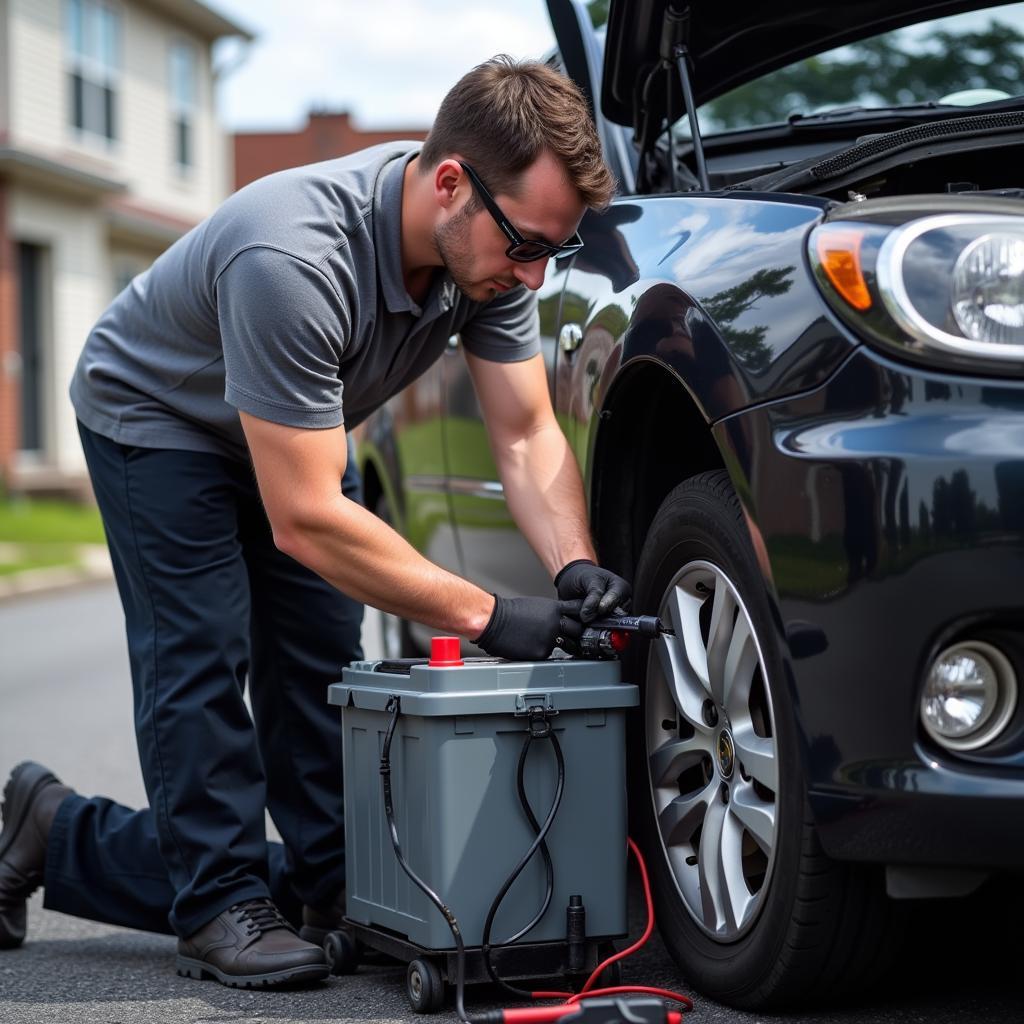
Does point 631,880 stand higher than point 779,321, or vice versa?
point 779,321

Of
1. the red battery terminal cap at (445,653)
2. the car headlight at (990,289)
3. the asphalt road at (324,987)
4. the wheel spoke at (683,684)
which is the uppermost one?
the car headlight at (990,289)

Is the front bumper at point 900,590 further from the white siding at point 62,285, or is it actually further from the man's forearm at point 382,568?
the white siding at point 62,285

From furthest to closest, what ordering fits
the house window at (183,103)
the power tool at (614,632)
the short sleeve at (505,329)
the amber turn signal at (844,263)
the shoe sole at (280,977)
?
the house window at (183,103)
the short sleeve at (505,329)
the shoe sole at (280,977)
the power tool at (614,632)
the amber turn signal at (844,263)

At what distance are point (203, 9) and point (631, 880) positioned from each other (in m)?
22.7

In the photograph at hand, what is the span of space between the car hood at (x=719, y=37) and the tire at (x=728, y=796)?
0.90 metres

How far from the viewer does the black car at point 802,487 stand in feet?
7.13

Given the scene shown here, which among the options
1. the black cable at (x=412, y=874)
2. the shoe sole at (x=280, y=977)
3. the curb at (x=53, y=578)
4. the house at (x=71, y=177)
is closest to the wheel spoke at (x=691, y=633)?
the black cable at (x=412, y=874)

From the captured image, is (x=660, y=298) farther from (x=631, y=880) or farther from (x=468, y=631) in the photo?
(x=631, y=880)

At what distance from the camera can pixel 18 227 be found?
788 inches

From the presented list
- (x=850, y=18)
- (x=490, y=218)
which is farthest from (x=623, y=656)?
(x=850, y=18)

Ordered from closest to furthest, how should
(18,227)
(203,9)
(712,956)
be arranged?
(712,956), (18,227), (203,9)

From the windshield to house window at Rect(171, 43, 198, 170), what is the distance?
72.3 feet

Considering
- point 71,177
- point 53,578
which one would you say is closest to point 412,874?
point 53,578

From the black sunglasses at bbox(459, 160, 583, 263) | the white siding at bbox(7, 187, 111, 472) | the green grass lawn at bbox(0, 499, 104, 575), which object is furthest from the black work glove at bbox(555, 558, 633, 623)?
the white siding at bbox(7, 187, 111, 472)
